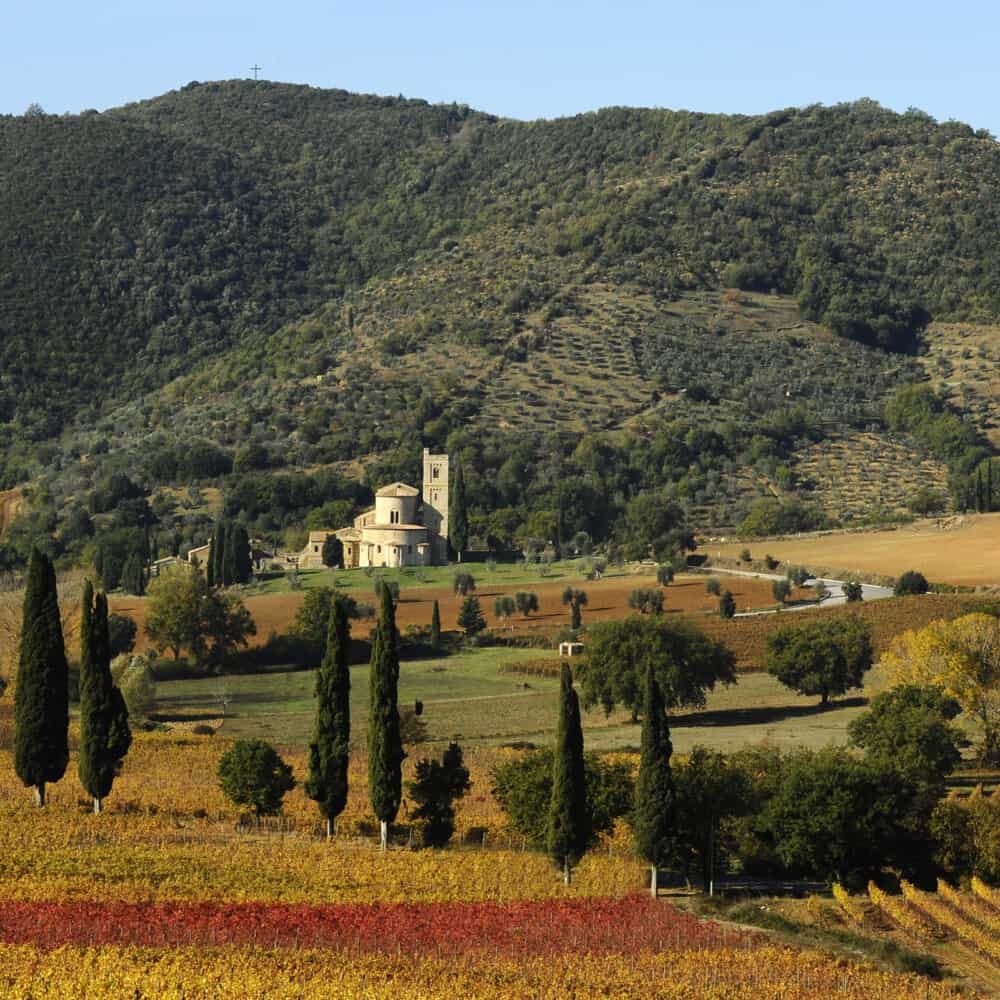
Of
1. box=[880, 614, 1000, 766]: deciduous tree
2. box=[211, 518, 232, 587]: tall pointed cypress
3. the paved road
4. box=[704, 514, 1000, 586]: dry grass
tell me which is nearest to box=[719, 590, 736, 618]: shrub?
the paved road

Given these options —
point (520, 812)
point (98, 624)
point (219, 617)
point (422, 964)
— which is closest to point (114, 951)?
point (422, 964)

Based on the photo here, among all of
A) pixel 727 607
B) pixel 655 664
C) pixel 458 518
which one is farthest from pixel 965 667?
pixel 458 518

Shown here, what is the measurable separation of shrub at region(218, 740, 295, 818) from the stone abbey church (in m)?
64.9

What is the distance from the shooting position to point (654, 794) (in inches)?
1896

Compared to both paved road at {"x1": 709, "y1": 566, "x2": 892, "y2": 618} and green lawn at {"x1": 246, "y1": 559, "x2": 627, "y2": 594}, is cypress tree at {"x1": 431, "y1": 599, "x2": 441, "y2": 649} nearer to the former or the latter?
green lawn at {"x1": 246, "y1": 559, "x2": 627, "y2": 594}

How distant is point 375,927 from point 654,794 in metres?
9.69

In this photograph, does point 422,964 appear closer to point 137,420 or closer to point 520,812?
point 520,812

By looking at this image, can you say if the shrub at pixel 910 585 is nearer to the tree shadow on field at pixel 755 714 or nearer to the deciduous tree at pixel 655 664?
the tree shadow on field at pixel 755 714

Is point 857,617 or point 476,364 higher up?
point 476,364

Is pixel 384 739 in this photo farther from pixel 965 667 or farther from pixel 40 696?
pixel 965 667

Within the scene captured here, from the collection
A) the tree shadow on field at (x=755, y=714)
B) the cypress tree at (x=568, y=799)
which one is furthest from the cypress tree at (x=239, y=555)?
the cypress tree at (x=568, y=799)

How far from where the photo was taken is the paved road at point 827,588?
100562 mm

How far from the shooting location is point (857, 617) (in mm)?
92562

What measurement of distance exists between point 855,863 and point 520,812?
8.59 m
